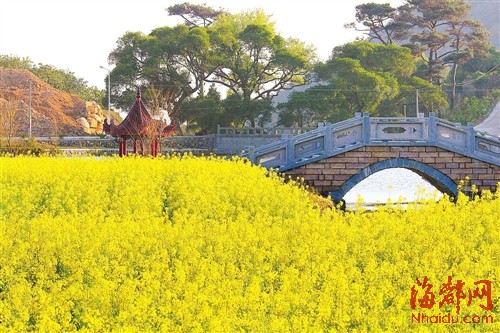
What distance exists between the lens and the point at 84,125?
40156mm

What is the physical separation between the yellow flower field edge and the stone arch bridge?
6.24 metres

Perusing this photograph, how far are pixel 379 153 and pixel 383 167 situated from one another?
32 centimetres

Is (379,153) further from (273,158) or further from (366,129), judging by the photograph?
(273,158)

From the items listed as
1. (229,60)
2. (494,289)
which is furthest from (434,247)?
(229,60)

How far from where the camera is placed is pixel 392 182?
27359 millimetres

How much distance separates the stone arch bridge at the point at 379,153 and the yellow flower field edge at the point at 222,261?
624 centimetres

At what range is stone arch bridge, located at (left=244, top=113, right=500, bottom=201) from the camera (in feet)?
58.6

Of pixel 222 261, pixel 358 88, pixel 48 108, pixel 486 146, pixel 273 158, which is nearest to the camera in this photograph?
pixel 222 261

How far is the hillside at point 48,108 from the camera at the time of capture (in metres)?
39.3

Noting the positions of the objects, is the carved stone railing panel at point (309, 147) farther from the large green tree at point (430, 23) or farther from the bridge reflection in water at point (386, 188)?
the large green tree at point (430, 23)

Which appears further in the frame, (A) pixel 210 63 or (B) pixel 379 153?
(A) pixel 210 63

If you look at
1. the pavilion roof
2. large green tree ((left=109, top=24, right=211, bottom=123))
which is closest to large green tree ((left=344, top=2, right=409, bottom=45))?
large green tree ((left=109, top=24, right=211, bottom=123))

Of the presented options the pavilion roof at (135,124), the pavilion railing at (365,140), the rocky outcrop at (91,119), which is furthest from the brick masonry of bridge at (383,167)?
the rocky outcrop at (91,119)

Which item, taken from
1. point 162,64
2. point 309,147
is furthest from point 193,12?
point 309,147
